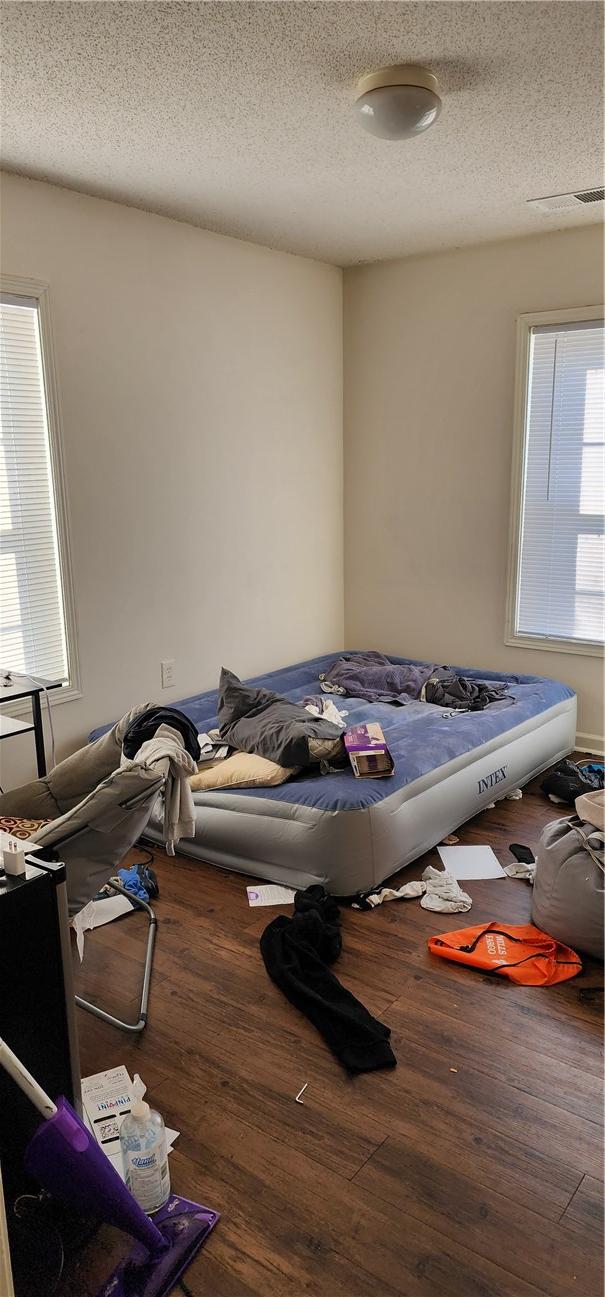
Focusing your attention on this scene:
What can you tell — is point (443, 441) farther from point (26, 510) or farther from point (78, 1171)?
point (78, 1171)

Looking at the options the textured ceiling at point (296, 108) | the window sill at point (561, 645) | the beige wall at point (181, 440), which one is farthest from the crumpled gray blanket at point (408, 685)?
the textured ceiling at point (296, 108)

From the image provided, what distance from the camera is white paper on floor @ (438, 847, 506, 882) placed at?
10.2 feet

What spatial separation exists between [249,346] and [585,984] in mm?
3459

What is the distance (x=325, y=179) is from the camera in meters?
3.40

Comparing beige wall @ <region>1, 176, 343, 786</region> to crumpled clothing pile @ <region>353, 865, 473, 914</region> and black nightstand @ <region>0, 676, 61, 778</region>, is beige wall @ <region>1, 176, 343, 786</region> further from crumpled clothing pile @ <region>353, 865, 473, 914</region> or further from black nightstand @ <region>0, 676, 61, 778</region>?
crumpled clothing pile @ <region>353, 865, 473, 914</region>

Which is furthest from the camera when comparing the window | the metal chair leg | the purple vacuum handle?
the window

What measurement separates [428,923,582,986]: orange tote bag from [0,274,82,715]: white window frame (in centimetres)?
191

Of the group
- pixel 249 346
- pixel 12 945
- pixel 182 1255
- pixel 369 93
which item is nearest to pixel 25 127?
pixel 369 93

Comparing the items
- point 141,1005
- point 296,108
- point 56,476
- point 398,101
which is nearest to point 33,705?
point 56,476

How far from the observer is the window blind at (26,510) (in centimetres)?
339

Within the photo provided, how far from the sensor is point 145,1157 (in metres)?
1.68

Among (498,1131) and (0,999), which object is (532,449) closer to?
(498,1131)

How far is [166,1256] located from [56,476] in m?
2.81

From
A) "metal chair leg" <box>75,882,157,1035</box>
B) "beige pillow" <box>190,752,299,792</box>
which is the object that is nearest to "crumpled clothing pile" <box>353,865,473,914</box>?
"beige pillow" <box>190,752,299,792</box>
